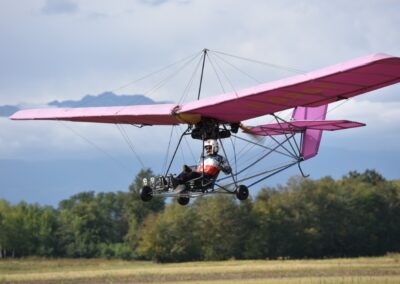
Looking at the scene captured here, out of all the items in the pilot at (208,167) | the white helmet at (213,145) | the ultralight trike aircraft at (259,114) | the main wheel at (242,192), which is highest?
the ultralight trike aircraft at (259,114)

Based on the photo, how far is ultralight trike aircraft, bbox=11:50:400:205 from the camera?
2241cm

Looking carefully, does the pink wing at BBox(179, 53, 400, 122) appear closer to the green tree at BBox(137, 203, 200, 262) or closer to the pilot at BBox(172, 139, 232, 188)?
the pilot at BBox(172, 139, 232, 188)

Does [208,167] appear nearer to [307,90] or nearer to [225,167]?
[225,167]

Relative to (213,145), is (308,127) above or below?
above

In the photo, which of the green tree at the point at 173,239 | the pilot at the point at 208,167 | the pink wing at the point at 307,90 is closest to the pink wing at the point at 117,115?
the pink wing at the point at 307,90

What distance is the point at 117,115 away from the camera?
2845 centimetres

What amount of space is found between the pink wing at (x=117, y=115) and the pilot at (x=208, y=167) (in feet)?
5.74

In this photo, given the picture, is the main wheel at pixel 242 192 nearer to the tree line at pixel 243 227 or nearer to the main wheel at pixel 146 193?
the main wheel at pixel 146 193

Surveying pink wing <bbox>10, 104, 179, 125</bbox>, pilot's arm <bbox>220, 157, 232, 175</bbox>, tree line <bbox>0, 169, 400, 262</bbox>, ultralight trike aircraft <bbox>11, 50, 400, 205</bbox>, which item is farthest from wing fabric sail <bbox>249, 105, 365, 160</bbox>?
tree line <bbox>0, 169, 400, 262</bbox>

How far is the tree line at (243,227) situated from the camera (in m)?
82.1

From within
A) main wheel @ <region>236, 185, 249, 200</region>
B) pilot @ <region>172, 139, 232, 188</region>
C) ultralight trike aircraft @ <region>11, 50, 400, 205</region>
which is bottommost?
main wheel @ <region>236, 185, 249, 200</region>

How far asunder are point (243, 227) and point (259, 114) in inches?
2235

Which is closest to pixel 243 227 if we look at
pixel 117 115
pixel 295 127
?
pixel 295 127

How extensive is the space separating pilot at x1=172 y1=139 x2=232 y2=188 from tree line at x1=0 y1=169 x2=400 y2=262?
178ft
